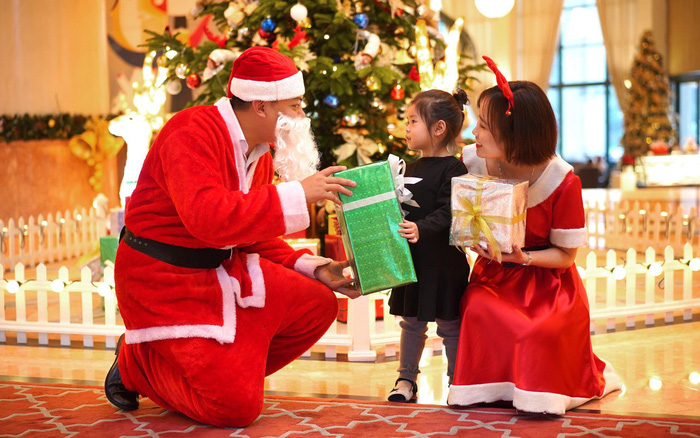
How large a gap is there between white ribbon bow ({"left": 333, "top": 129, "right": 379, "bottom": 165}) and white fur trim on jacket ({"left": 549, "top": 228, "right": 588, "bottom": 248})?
1.96 m

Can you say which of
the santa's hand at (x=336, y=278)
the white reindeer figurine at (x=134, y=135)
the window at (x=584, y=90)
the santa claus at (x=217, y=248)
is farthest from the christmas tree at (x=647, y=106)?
the santa claus at (x=217, y=248)

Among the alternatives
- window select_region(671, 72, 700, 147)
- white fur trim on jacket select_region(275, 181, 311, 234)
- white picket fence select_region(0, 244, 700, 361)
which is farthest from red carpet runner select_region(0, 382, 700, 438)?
window select_region(671, 72, 700, 147)

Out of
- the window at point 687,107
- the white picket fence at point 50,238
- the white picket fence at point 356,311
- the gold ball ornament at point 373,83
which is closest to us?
the white picket fence at point 356,311

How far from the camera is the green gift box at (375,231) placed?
111 inches

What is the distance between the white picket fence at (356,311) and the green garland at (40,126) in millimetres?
4767

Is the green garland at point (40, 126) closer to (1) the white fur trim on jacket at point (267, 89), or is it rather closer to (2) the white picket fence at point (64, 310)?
(2) the white picket fence at point (64, 310)

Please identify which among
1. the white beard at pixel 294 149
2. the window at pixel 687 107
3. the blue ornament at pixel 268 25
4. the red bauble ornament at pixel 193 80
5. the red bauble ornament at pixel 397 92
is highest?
the window at pixel 687 107

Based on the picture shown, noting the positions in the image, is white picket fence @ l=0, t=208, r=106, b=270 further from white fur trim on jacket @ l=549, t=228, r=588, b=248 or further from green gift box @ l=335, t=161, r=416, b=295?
white fur trim on jacket @ l=549, t=228, r=588, b=248

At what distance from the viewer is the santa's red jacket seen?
264 centimetres

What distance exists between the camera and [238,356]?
2811 millimetres

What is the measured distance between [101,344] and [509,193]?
8.67 feet

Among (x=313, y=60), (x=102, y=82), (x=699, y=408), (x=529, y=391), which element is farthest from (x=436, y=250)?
(x=102, y=82)

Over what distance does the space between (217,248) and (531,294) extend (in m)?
1.17

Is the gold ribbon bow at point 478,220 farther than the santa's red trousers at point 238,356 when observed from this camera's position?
Yes
